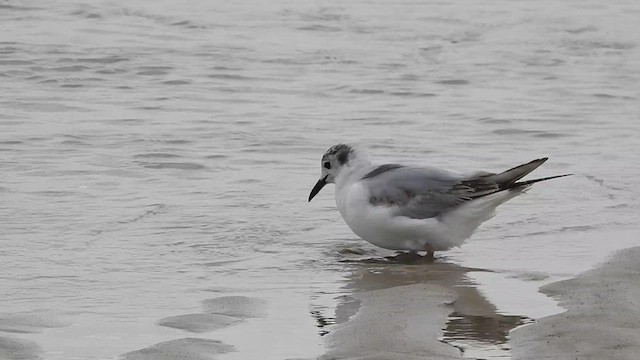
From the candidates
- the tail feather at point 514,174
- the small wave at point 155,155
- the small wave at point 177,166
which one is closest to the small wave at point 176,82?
the small wave at point 155,155

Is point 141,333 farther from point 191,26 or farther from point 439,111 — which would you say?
point 191,26

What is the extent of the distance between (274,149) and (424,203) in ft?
10.8

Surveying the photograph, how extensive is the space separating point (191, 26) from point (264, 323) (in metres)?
11.6

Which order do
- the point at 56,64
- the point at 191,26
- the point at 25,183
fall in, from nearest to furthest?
the point at 25,183
the point at 56,64
the point at 191,26

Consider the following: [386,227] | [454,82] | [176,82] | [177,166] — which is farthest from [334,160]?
[454,82]

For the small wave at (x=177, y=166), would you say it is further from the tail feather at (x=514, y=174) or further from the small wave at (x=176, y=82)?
the small wave at (x=176, y=82)

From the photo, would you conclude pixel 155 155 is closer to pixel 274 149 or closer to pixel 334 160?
pixel 274 149

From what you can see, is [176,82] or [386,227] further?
[176,82]

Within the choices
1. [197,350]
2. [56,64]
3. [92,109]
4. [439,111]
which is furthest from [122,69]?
[197,350]

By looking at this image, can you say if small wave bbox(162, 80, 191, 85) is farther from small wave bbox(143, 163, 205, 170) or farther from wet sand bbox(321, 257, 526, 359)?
wet sand bbox(321, 257, 526, 359)

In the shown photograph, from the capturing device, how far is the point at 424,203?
788cm

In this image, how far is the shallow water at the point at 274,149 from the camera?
6582 mm

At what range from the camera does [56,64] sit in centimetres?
1454

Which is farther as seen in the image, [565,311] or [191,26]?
[191,26]
